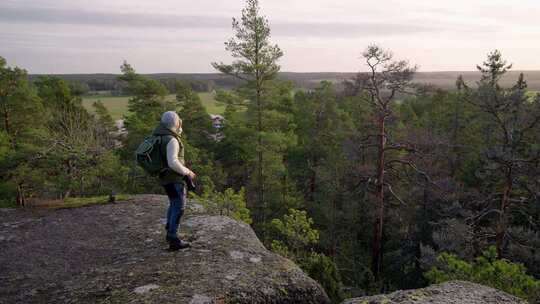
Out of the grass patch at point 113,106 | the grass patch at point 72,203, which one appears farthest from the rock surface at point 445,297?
the grass patch at point 113,106

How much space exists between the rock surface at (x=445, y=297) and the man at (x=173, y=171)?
9.66 feet

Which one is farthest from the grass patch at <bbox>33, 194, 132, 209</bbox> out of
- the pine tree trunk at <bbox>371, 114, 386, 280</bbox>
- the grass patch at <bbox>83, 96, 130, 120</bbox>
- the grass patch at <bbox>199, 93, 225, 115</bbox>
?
the grass patch at <bbox>83, 96, 130, 120</bbox>

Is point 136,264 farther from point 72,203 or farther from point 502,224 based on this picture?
A: point 502,224

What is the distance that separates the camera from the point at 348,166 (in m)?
24.5

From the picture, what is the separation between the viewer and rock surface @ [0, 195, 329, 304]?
508cm

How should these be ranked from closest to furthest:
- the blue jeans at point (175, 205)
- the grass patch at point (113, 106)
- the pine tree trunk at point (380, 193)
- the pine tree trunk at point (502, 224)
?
the blue jeans at point (175, 205) → the pine tree trunk at point (502, 224) → the pine tree trunk at point (380, 193) → the grass patch at point (113, 106)

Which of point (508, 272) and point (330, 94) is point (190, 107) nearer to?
point (330, 94)

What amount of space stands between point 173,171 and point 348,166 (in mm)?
19747

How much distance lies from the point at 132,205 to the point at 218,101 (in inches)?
476

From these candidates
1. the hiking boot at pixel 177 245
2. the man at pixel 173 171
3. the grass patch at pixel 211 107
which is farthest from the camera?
the grass patch at pixel 211 107

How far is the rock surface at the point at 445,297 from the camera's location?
514 cm

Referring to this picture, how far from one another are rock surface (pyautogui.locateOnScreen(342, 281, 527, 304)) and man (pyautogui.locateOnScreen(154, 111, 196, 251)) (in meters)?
2.94

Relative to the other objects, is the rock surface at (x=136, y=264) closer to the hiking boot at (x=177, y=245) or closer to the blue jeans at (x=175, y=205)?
the hiking boot at (x=177, y=245)

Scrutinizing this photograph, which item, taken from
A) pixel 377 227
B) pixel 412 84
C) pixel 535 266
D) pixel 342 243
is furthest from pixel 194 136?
pixel 535 266
